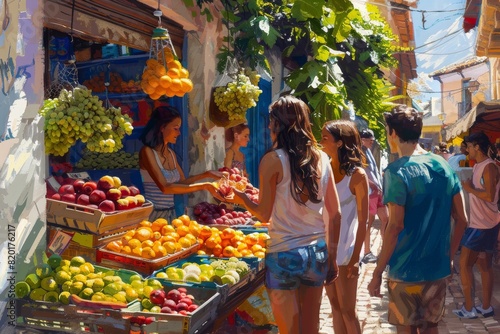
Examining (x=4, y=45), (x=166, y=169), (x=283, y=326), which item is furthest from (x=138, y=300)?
(x=166, y=169)

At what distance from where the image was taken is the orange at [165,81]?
5680mm

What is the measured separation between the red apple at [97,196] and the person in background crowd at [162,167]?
1.40 m

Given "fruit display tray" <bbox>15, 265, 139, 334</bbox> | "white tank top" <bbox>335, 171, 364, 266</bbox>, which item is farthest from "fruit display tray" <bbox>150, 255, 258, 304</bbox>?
"white tank top" <bbox>335, 171, 364, 266</bbox>

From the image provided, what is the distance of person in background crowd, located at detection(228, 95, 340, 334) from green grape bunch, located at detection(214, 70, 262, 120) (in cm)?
366

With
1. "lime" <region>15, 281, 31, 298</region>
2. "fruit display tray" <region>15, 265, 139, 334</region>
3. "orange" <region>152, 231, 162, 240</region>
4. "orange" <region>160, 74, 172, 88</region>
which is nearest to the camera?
"fruit display tray" <region>15, 265, 139, 334</region>

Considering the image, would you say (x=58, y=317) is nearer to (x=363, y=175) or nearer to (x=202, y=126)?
(x=363, y=175)

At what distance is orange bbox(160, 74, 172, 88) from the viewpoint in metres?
5.68

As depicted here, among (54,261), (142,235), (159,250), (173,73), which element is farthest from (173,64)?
(54,261)

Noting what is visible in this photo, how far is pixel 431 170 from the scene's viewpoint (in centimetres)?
418

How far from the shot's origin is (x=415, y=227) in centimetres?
421

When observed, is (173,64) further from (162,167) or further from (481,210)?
(481,210)

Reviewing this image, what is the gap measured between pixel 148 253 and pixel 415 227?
79.8 inches

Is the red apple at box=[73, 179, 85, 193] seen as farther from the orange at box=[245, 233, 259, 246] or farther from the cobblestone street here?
the cobblestone street

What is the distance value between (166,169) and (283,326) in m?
2.90
